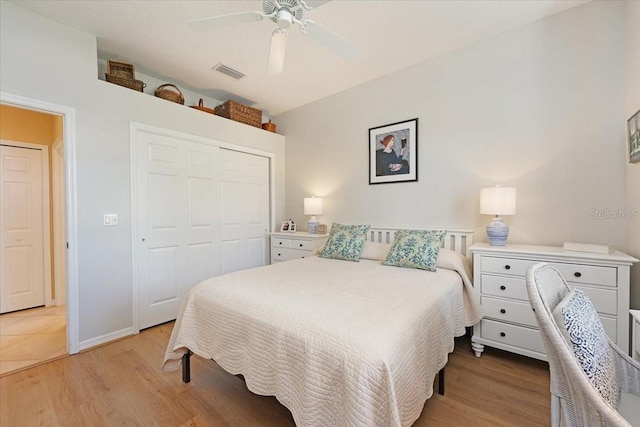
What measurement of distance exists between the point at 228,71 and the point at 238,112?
631 millimetres

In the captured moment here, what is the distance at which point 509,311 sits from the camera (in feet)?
6.80

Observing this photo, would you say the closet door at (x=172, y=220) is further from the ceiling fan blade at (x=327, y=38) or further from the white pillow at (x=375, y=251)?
the ceiling fan blade at (x=327, y=38)

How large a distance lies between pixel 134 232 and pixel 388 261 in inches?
97.9

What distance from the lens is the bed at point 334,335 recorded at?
103 cm

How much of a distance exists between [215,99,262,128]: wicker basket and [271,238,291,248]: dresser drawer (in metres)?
1.67

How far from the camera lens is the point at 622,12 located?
1.99 metres

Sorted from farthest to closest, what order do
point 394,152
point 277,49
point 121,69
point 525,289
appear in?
point 394,152
point 121,69
point 525,289
point 277,49

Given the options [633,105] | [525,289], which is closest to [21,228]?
[525,289]

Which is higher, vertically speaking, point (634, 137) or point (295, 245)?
point (634, 137)

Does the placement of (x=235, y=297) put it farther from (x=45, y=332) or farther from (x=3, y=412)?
(x=45, y=332)

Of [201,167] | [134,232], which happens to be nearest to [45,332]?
[134,232]

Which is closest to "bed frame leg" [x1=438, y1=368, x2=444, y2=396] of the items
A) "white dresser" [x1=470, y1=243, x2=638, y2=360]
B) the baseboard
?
"white dresser" [x1=470, y1=243, x2=638, y2=360]

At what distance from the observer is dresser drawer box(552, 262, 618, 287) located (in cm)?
174

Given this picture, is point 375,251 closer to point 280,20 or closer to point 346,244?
point 346,244
